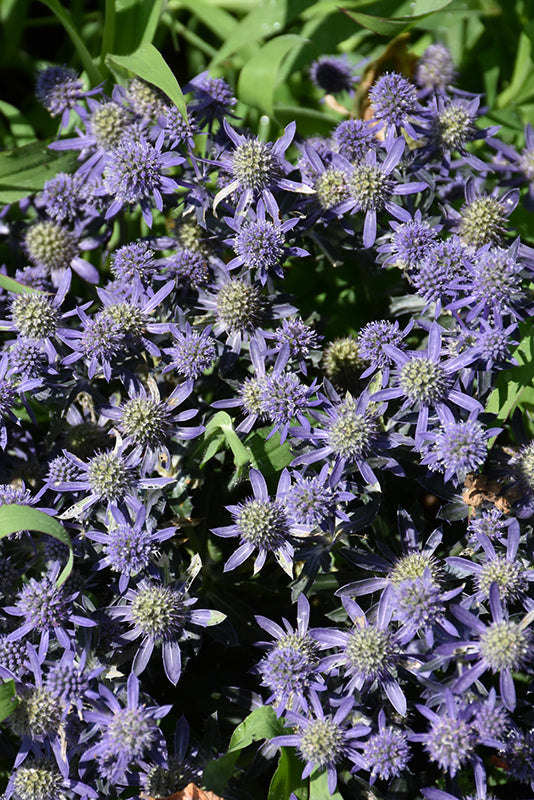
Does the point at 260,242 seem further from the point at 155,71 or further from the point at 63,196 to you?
the point at 63,196

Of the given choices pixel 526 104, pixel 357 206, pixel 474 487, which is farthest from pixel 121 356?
pixel 526 104

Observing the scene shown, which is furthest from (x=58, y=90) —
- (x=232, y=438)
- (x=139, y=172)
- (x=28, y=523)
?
(x=28, y=523)

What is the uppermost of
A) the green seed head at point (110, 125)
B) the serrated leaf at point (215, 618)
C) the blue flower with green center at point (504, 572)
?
the green seed head at point (110, 125)

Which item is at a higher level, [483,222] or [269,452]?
[483,222]

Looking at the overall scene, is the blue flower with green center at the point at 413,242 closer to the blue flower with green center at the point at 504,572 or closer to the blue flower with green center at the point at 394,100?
the blue flower with green center at the point at 394,100

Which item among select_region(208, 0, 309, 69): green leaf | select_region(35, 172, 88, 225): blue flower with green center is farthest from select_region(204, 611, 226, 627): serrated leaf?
select_region(208, 0, 309, 69): green leaf

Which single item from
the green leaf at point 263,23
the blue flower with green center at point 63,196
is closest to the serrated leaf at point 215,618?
the blue flower with green center at point 63,196

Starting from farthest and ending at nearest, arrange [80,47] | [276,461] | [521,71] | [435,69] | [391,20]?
[521,71] < [435,69] < [80,47] < [391,20] < [276,461]
